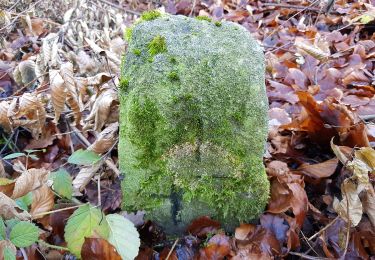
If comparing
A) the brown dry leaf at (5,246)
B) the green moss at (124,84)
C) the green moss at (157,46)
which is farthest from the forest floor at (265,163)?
the green moss at (157,46)

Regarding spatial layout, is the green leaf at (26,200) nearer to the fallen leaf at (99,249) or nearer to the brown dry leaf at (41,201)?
the brown dry leaf at (41,201)

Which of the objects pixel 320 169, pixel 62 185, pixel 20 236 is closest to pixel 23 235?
pixel 20 236

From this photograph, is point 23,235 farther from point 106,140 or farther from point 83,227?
point 106,140

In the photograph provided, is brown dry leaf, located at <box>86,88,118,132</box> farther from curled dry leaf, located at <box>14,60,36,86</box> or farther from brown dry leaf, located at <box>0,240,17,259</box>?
curled dry leaf, located at <box>14,60,36,86</box>

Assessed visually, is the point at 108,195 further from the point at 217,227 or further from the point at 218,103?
the point at 218,103

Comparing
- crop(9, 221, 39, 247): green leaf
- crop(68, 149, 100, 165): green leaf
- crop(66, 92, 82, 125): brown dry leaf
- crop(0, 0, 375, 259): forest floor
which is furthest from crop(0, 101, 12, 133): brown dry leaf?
crop(9, 221, 39, 247): green leaf

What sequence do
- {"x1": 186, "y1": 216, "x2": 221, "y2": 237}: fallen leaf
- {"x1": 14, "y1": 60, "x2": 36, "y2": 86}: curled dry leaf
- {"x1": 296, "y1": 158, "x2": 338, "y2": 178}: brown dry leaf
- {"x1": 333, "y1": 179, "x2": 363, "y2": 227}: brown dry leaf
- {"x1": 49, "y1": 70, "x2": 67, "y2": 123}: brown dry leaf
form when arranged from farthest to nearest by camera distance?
1. {"x1": 14, "y1": 60, "x2": 36, "y2": 86}: curled dry leaf
2. {"x1": 49, "y1": 70, "x2": 67, "y2": 123}: brown dry leaf
3. {"x1": 296, "y1": 158, "x2": 338, "y2": 178}: brown dry leaf
4. {"x1": 186, "y1": 216, "x2": 221, "y2": 237}: fallen leaf
5. {"x1": 333, "y1": 179, "x2": 363, "y2": 227}: brown dry leaf

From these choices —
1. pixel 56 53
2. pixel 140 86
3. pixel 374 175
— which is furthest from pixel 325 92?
pixel 56 53
